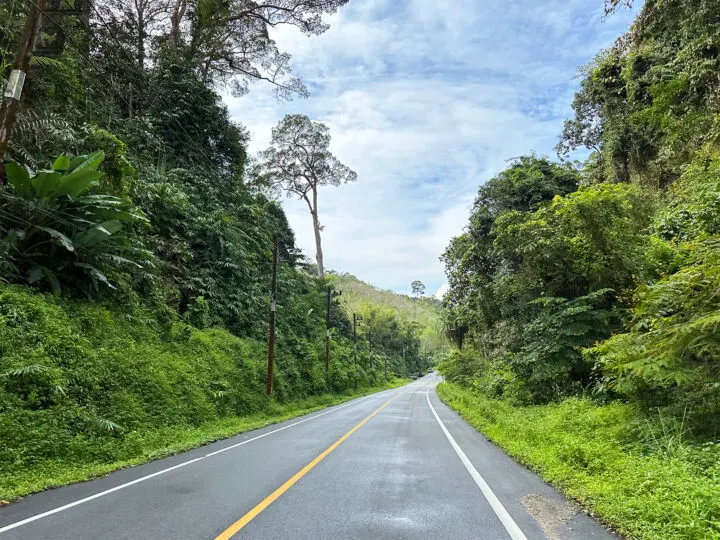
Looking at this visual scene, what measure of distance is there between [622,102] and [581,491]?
1667 cm

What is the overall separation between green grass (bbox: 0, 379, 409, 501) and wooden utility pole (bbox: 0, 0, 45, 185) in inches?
230

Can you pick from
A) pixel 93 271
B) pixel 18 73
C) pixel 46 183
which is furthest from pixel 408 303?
pixel 18 73

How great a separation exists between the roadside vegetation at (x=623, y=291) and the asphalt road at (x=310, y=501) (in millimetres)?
802

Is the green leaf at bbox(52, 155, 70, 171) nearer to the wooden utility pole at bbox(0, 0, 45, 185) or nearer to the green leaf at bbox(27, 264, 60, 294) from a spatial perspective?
the wooden utility pole at bbox(0, 0, 45, 185)

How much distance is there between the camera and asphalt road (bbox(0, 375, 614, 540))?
4094 millimetres

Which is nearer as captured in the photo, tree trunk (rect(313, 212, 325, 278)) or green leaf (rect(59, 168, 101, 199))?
green leaf (rect(59, 168, 101, 199))

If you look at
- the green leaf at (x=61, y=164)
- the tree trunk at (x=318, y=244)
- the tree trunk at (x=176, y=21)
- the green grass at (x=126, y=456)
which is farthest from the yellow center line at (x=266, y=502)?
the tree trunk at (x=318, y=244)

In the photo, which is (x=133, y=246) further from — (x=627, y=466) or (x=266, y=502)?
(x=627, y=466)

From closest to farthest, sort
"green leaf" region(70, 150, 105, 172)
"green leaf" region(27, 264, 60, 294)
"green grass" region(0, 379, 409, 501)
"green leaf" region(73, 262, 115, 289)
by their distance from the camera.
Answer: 1. "green grass" region(0, 379, 409, 501)
2. "green leaf" region(27, 264, 60, 294)
3. "green leaf" region(70, 150, 105, 172)
4. "green leaf" region(73, 262, 115, 289)

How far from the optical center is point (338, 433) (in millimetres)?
11367

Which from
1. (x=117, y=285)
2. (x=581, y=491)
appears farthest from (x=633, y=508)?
(x=117, y=285)

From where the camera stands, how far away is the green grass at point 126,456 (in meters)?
5.82

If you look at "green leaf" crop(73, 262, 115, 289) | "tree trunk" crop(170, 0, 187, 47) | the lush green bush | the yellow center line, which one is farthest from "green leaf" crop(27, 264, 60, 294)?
Result: "tree trunk" crop(170, 0, 187, 47)

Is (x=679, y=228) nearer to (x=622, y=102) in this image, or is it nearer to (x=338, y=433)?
(x=622, y=102)
